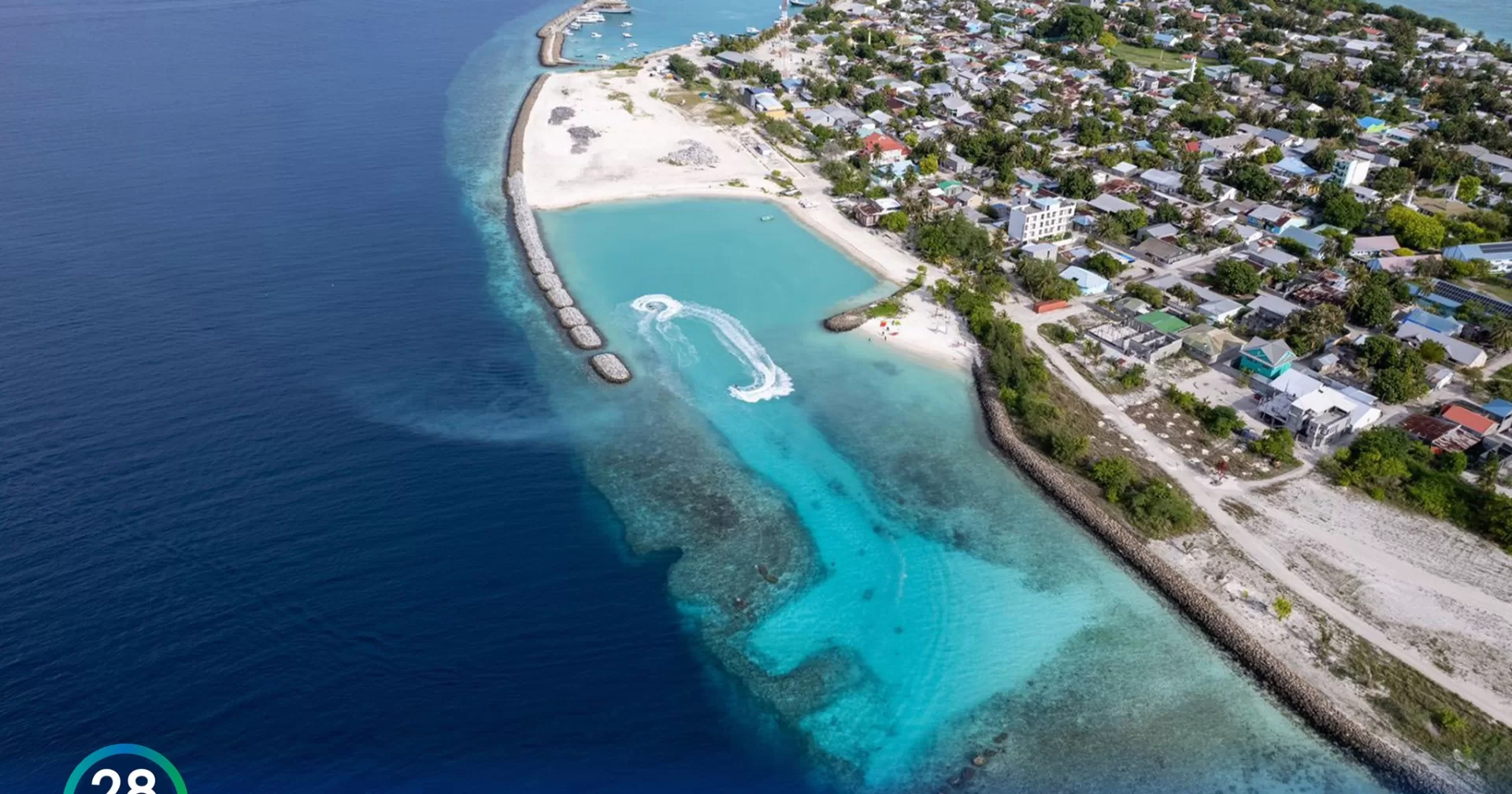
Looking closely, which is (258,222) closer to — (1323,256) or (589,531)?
(589,531)

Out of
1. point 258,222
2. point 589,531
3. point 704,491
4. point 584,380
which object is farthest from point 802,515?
point 258,222

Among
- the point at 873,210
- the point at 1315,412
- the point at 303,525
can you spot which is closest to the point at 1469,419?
the point at 1315,412

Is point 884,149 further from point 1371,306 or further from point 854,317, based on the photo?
point 1371,306

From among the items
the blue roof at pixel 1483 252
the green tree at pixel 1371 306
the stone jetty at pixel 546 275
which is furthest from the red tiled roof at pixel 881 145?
the blue roof at pixel 1483 252

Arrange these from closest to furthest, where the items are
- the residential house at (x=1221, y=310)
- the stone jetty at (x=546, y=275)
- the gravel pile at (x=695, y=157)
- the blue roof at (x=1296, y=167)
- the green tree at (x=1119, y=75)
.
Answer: the stone jetty at (x=546, y=275) < the residential house at (x=1221, y=310) < the blue roof at (x=1296, y=167) < the gravel pile at (x=695, y=157) < the green tree at (x=1119, y=75)

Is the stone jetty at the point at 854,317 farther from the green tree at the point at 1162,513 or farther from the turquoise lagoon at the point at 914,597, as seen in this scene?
the green tree at the point at 1162,513

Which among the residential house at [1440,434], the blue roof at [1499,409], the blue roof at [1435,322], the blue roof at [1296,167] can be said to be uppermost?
the blue roof at [1296,167]

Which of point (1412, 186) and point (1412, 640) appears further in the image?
point (1412, 186)
